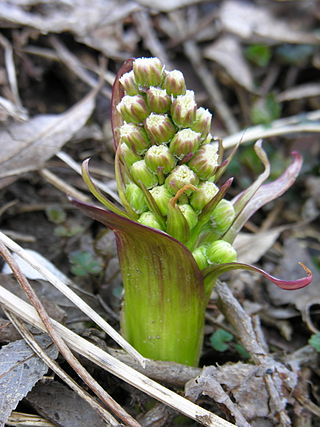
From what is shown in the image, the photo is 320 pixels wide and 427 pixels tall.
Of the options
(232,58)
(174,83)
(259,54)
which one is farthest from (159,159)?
(259,54)

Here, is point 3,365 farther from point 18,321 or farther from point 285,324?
point 285,324

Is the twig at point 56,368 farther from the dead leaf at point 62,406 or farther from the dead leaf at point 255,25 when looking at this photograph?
the dead leaf at point 255,25

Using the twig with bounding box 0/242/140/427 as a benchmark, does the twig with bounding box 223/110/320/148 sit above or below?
below

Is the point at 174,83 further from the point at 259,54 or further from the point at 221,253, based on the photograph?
the point at 259,54

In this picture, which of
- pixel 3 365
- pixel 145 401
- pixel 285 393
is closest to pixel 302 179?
pixel 285 393

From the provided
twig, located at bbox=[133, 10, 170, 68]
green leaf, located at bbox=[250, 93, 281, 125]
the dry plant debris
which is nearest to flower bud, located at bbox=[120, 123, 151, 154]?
the dry plant debris

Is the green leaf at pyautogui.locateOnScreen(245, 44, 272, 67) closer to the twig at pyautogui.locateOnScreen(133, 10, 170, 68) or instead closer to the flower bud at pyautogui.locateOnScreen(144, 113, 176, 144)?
the twig at pyautogui.locateOnScreen(133, 10, 170, 68)
